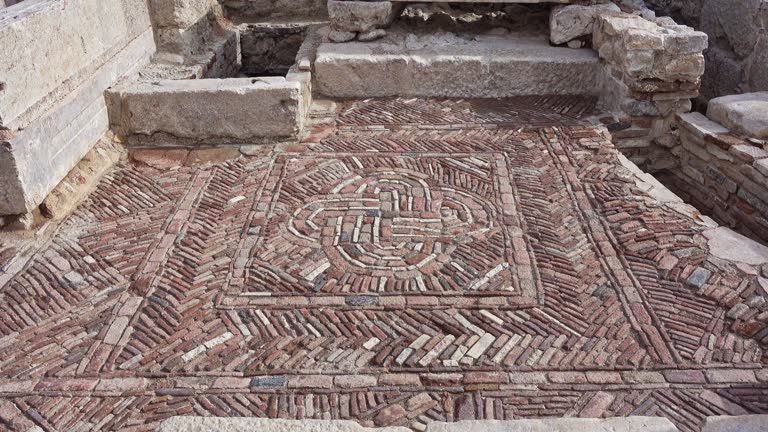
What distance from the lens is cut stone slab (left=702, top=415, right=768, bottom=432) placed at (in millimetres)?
2303

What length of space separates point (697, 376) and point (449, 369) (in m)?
1.16

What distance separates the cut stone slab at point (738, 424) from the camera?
7.55 feet

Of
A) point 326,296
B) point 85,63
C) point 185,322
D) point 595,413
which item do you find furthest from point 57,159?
point 595,413

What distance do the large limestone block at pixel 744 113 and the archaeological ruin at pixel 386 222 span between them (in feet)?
0.08

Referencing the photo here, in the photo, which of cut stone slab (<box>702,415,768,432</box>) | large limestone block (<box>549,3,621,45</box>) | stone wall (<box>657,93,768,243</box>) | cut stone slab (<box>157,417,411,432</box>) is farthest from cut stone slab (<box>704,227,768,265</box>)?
large limestone block (<box>549,3,621,45</box>)

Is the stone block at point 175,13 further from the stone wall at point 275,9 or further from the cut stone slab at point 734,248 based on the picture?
the cut stone slab at point 734,248

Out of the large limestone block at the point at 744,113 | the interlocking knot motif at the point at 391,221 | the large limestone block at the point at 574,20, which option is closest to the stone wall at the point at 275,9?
the large limestone block at the point at 574,20

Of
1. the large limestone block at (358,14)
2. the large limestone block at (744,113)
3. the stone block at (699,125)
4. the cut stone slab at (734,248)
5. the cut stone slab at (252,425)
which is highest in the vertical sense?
the large limestone block at (358,14)

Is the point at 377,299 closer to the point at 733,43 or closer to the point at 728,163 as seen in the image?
the point at 728,163

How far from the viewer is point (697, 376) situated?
296cm

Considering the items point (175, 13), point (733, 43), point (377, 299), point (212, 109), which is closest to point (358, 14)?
point (175, 13)

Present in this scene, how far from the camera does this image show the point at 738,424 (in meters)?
2.33

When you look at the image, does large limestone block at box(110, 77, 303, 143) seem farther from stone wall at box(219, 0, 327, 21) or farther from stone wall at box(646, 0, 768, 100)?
stone wall at box(646, 0, 768, 100)

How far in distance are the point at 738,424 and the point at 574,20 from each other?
4.61 meters
